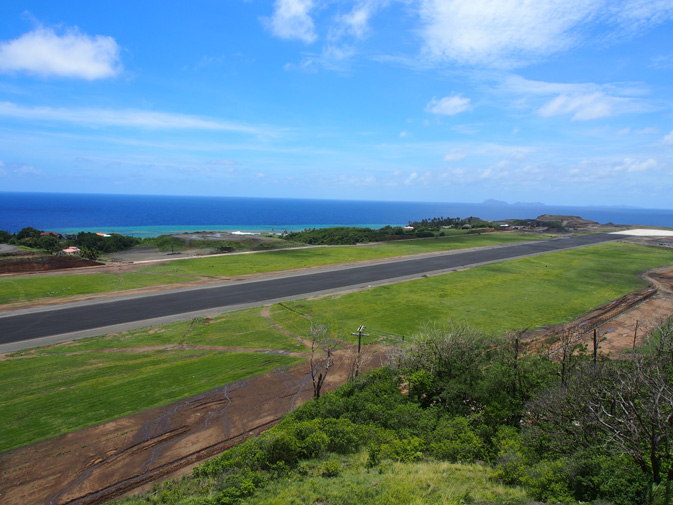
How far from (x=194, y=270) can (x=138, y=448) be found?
38056mm

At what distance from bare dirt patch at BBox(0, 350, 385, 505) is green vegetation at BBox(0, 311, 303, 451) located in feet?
3.52

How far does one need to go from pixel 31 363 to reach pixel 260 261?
3696 centimetres

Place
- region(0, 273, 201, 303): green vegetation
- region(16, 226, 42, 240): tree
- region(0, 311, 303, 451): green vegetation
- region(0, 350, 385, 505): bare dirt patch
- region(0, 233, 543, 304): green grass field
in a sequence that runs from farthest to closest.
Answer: region(16, 226, 42, 240): tree → region(0, 233, 543, 304): green grass field → region(0, 273, 201, 303): green vegetation → region(0, 311, 303, 451): green vegetation → region(0, 350, 385, 505): bare dirt patch

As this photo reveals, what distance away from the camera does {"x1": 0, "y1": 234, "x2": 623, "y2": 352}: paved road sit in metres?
28.3

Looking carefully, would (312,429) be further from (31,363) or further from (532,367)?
(31,363)

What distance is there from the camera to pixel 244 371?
2242 cm

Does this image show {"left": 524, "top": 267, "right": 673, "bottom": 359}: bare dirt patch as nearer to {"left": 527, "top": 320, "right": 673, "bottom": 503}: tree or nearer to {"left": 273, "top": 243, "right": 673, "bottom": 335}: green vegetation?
{"left": 273, "top": 243, "right": 673, "bottom": 335}: green vegetation

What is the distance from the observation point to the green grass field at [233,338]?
18.2 meters

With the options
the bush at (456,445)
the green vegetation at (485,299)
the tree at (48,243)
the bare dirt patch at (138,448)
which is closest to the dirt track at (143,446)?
the bare dirt patch at (138,448)

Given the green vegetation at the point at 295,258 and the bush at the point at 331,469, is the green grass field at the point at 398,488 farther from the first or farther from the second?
the green vegetation at the point at 295,258

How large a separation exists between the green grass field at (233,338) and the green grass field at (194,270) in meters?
16.6

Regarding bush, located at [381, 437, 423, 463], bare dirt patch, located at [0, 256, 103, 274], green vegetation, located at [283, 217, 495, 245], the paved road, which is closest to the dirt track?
bush, located at [381, 437, 423, 463]

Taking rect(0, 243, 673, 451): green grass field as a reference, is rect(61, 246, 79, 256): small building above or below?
above

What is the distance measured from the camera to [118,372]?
2183 cm
